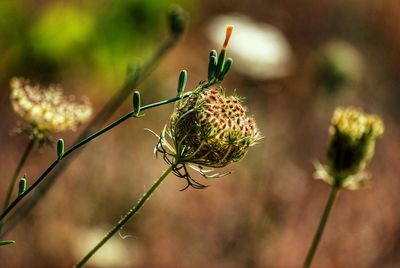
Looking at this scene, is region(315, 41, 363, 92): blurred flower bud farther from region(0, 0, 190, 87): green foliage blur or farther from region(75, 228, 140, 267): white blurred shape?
region(75, 228, 140, 267): white blurred shape

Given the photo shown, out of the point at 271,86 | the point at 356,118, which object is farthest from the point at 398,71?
the point at 356,118

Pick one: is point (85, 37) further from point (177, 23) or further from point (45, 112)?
point (45, 112)

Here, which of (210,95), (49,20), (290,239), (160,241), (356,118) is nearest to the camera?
(210,95)

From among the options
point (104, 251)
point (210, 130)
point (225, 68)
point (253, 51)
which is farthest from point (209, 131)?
point (253, 51)

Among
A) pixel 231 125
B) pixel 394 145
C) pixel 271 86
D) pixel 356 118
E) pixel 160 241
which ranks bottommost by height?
pixel 231 125

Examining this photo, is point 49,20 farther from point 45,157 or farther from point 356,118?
point 356,118

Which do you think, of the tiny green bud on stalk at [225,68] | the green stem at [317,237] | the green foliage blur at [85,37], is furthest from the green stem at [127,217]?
the green foliage blur at [85,37]
